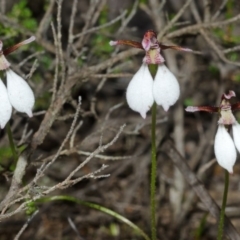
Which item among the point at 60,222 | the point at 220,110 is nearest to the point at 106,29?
the point at 60,222

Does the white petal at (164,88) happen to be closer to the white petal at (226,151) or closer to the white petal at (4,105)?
the white petal at (226,151)

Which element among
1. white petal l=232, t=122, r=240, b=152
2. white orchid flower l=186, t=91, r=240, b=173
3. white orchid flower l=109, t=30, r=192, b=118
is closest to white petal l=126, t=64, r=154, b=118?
white orchid flower l=109, t=30, r=192, b=118

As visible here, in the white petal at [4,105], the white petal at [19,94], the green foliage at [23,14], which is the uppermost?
the green foliage at [23,14]

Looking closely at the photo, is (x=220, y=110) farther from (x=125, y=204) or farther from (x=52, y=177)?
(x=52, y=177)

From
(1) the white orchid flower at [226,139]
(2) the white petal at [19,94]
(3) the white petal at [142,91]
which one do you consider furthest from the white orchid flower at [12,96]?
(1) the white orchid flower at [226,139]

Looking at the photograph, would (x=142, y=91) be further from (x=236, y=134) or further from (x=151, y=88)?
(x=236, y=134)

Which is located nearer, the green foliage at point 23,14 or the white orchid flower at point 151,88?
the white orchid flower at point 151,88

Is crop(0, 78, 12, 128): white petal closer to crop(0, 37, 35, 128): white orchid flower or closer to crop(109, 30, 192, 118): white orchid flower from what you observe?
crop(0, 37, 35, 128): white orchid flower
